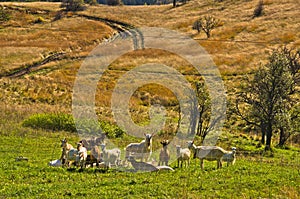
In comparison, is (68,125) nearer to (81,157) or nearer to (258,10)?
(81,157)

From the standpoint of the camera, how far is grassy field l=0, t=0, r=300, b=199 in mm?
16906

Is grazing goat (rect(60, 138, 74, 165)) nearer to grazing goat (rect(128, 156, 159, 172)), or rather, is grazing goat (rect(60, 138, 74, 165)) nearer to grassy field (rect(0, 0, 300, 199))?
grassy field (rect(0, 0, 300, 199))

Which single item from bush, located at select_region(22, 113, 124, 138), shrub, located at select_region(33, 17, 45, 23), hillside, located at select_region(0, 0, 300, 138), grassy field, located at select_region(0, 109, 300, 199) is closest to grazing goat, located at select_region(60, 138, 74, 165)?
grassy field, located at select_region(0, 109, 300, 199)

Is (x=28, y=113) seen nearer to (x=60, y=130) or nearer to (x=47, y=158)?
(x=60, y=130)

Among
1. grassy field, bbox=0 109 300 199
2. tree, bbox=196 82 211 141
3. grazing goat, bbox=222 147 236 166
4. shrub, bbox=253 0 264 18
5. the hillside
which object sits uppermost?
shrub, bbox=253 0 264 18

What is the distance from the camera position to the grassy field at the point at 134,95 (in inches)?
666

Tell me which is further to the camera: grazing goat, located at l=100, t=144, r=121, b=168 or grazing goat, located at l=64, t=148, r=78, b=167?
grazing goat, located at l=100, t=144, r=121, b=168

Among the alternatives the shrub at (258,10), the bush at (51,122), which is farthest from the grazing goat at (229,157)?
the shrub at (258,10)

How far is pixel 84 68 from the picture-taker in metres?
88.8

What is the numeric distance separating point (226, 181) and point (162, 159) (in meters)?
4.78

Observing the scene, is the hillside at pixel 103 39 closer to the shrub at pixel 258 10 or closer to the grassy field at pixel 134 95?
the grassy field at pixel 134 95

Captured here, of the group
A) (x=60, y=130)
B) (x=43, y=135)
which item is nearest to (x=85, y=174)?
(x=43, y=135)

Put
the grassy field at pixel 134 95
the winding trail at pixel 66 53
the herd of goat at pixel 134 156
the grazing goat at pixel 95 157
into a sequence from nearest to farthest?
the grassy field at pixel 134 95, the herd of goat at pixel 134 156, the grazing goat at pixel 95 157, the winding trail at pixel 66 53

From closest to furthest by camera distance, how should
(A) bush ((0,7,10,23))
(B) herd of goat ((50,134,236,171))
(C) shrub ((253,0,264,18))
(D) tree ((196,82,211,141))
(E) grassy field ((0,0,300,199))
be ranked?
(E) grassy field ((0,0,300,199)), (B) herd of goat ((50,134,236,171)), (D) tree ((196,82,211,141)), (A) bush ((0,7,10,23)), (C) shrub ((253,0,264,18))
